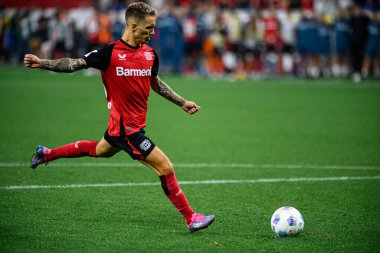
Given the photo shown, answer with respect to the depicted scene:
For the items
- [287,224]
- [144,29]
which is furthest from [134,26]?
[287,224]

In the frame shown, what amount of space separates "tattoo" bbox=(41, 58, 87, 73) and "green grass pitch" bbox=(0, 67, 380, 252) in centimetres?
161

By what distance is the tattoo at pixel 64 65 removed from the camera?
7.06 metres

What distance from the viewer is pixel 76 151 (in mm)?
8016

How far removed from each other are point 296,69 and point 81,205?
24215 millimetres

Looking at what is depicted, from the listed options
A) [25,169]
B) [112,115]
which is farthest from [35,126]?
[112,115]

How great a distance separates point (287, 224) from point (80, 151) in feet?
8.09

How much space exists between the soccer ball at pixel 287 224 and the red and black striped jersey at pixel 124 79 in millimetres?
1697

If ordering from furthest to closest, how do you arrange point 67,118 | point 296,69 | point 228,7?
point 228,7
point 296,69
point 67,118

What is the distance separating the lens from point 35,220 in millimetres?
7598

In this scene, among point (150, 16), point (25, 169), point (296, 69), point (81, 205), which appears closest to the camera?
point (150, 16)

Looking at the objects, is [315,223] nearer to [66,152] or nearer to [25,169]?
[66,152]

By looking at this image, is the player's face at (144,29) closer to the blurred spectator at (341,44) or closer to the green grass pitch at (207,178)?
the green grass pitch at (207,178)

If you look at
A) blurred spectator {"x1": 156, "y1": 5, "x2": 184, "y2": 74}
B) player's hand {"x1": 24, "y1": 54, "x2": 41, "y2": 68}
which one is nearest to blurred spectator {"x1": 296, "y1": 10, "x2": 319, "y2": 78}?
blurred spectator {"x1": 156, "y1": 5, "x2": 184, "y2": 74}

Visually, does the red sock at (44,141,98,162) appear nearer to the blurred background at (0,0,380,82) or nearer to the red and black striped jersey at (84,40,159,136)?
the red and black striped jersey at (84,40,159,136)
